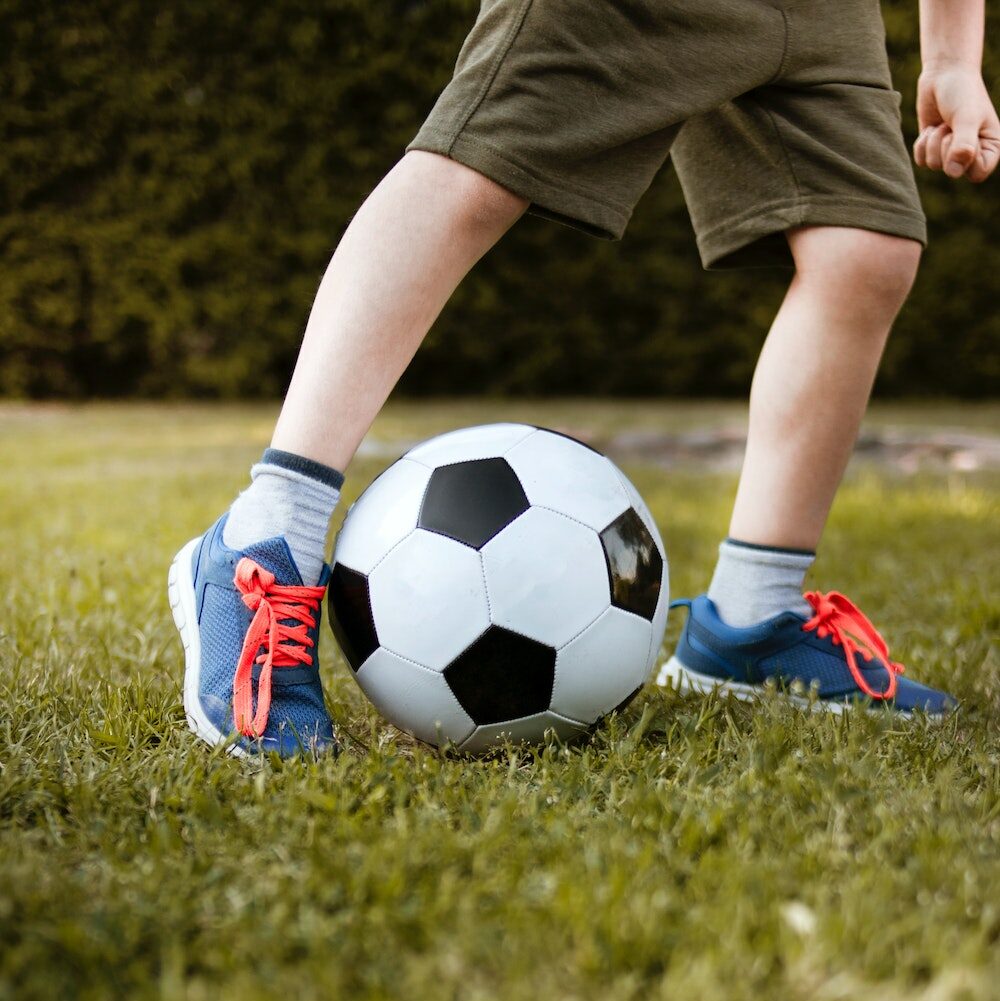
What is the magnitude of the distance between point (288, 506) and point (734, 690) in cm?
80

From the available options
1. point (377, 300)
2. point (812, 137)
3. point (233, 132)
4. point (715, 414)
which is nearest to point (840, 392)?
point (812, 137)

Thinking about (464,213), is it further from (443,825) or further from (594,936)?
(594,936)

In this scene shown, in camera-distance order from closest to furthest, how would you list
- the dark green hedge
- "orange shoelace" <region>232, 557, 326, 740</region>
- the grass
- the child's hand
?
1. the grass
2. "orange shoelace" <region>232, 557, 326, 740</region>
3. the child's hand
4. the dark green hedge

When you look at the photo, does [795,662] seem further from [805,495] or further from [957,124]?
[957,124]

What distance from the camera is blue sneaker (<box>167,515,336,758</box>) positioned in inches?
53.1

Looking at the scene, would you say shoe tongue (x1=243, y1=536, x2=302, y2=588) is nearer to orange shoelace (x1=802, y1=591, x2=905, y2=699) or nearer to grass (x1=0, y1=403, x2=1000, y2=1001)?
grass (x1=0, y1=403, x2=1000, y2=1001)

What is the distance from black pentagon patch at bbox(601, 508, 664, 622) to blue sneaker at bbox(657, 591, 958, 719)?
0.27m

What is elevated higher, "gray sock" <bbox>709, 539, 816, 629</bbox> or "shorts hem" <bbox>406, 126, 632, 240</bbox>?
"shorts hem" <bbox>406, 126, 632, 240</bbox>

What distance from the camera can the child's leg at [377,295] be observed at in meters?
1.40

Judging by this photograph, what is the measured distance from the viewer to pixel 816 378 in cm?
173

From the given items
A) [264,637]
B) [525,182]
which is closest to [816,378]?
[525,182]

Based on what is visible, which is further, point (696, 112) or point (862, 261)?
point (862, 261)

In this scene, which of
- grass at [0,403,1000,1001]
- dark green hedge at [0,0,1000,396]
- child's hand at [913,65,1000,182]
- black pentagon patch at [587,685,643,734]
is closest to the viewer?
grass at [0,403,1000,1001]

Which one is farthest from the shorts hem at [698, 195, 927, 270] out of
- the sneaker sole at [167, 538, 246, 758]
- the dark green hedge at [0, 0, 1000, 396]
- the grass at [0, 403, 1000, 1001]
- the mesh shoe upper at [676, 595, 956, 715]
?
the dark green hedge at [0, 0, 1000, 396]
